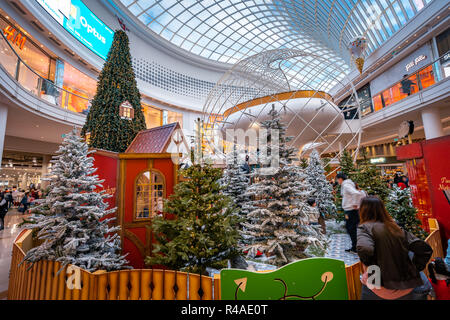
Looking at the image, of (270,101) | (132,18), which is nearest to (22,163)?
(132,18)

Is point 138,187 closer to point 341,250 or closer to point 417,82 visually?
point 341,250

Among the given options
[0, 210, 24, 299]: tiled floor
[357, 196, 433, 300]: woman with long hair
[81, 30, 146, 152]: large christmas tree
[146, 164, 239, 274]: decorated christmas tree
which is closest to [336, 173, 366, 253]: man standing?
[146, 164, 239, 274]: decorated christmas tree

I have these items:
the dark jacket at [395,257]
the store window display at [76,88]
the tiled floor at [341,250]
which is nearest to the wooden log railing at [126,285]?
the dark jacket at [395,257]

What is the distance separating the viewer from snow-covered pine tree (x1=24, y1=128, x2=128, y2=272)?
3.31m

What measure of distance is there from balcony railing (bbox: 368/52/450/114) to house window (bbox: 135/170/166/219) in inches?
546

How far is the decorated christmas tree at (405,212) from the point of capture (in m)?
4.48

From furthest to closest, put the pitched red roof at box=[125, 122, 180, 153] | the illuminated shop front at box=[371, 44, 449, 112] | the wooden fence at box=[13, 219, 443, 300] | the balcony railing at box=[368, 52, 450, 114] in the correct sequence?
→ the illuminated shop front at box=[371, 44, 449, 112], the balcony railing at box=[368, 52, 450, 114], the pitched red roof at box=[125, 122, 180, 153], the wooden fence at box=[13, 219, 443, 300]

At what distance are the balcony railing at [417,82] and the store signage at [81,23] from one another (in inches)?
881

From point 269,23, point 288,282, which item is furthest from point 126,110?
point 269,23

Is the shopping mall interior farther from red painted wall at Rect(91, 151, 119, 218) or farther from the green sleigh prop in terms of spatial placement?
→ the green sleigh prop

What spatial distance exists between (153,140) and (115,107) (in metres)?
1.74

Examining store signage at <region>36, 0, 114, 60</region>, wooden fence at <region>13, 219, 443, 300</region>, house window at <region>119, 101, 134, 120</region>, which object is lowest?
wooden fence at <region>13, 219, 443, 300</region>

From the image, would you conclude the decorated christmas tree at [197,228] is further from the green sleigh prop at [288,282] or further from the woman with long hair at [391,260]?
the woman with long hair at [391,260]

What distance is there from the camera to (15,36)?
1137cm
